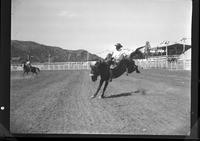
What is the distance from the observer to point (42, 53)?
Result: 11.7 feet

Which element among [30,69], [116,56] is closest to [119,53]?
[116,56]

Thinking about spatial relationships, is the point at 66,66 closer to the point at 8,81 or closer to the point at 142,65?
the point at 8,81

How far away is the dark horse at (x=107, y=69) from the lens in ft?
11.8

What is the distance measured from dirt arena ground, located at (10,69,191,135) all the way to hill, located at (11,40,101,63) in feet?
0.65

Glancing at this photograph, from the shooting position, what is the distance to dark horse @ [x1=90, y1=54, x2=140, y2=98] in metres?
3.59

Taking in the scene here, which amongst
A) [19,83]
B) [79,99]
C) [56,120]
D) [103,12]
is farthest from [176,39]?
[19,83]

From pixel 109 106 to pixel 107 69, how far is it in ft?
1.52

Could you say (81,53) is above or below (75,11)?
below

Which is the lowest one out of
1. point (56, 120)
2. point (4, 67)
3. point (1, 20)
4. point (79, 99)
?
point (56, 120)

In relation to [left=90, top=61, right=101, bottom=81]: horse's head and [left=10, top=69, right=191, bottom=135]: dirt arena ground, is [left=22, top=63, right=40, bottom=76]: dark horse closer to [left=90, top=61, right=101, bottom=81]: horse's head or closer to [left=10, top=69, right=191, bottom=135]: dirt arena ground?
[left=10, top=69, right=191, bottom=135]: dirt arena ground

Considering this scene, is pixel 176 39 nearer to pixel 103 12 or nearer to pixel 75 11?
pixel 103 12

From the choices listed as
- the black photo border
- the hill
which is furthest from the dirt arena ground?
the hill

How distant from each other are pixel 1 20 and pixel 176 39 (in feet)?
6.94

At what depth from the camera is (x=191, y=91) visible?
350 cm
